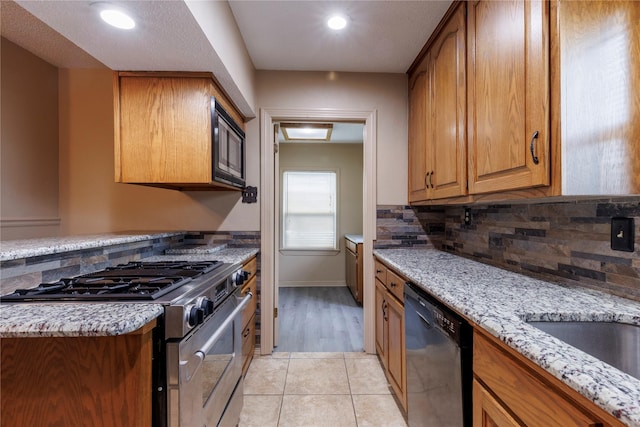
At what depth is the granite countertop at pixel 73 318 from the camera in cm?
76

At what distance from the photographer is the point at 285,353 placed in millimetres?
2424

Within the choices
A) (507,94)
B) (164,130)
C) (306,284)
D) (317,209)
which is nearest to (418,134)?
(507,94)

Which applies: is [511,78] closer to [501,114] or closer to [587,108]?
[501,114]

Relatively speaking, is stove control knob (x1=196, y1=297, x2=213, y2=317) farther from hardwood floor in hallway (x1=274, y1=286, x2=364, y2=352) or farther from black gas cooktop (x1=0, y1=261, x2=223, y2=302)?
hardwood floor in hallway (x1=274, y1=286, x2=364, y2=352)

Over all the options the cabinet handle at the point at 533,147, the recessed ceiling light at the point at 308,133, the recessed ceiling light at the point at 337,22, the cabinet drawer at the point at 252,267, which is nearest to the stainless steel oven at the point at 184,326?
the cabinet drawer at the point at 252,267

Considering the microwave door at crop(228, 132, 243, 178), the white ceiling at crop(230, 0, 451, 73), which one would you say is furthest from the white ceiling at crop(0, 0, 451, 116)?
the microwave door at crop(228, 132, 243, 178)

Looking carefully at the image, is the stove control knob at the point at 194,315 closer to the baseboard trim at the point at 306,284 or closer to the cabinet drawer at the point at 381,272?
the cabinet drawer at the point at 381,272

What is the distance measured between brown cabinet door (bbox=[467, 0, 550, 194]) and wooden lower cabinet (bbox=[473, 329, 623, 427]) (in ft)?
1.90

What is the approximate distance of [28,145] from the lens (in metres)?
2.09

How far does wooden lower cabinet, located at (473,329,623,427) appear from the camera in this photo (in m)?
0.57

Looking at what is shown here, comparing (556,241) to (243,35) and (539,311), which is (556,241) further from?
(243,35)

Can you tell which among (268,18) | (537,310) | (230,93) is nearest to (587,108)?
(537,310)

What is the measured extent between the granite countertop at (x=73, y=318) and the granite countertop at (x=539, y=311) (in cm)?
98

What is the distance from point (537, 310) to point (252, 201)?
196cm
